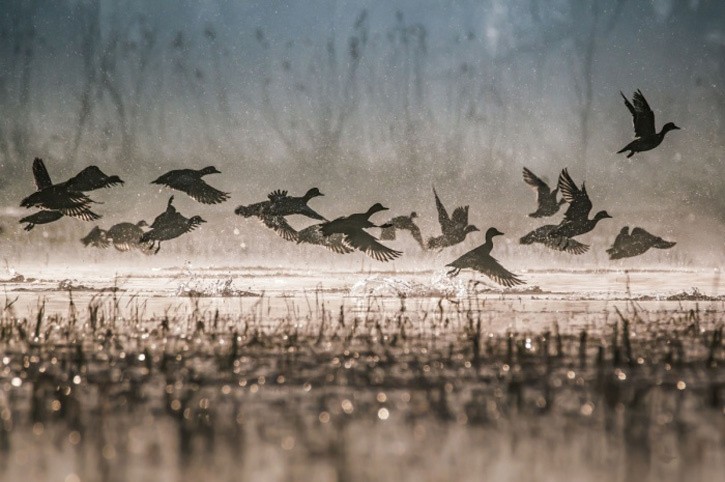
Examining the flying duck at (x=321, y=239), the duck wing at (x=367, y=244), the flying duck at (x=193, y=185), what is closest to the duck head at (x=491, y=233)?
the flying duck at (x=321, y=239)

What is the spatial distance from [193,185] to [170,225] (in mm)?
2417

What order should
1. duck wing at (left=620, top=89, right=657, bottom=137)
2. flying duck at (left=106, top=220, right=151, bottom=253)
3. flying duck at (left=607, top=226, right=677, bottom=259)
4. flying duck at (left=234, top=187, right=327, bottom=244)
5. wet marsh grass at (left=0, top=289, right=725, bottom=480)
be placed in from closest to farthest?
wet marsh grass at (left=0, top=289, right=725, bottom=480), duck wing at (left=620, top=89, right=657, bottom=137), flying duck at (left=234, top=187, right=327, bottom=244), flying duck at (left=607, top=226, right=677, bottom=259), flying duck at (left=106, top=220, right=151, bottom=253)

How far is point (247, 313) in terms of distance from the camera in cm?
1828

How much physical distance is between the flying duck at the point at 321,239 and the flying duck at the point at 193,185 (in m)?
2.28

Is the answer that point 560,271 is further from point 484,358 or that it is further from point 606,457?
point 606,457

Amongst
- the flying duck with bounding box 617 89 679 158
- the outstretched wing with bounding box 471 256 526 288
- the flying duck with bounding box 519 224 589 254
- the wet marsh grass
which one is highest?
the flying duck with bounding box 617 89 679 158

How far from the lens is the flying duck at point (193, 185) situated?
20.8 meters

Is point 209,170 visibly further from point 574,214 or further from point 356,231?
point 574,214

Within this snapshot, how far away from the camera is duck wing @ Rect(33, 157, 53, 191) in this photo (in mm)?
20609

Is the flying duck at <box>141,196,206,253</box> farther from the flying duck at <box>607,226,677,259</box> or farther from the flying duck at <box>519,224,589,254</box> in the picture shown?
the flying duck at <box>607,226,677,259</box>

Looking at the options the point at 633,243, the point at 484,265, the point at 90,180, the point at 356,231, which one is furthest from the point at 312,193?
the point at 633,243

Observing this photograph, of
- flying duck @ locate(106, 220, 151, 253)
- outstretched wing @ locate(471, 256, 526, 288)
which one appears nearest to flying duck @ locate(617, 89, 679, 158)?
outstretched wing @ locate(471, 256, 526, 288)

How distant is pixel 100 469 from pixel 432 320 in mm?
10265

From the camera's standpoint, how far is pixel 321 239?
72.2ft
